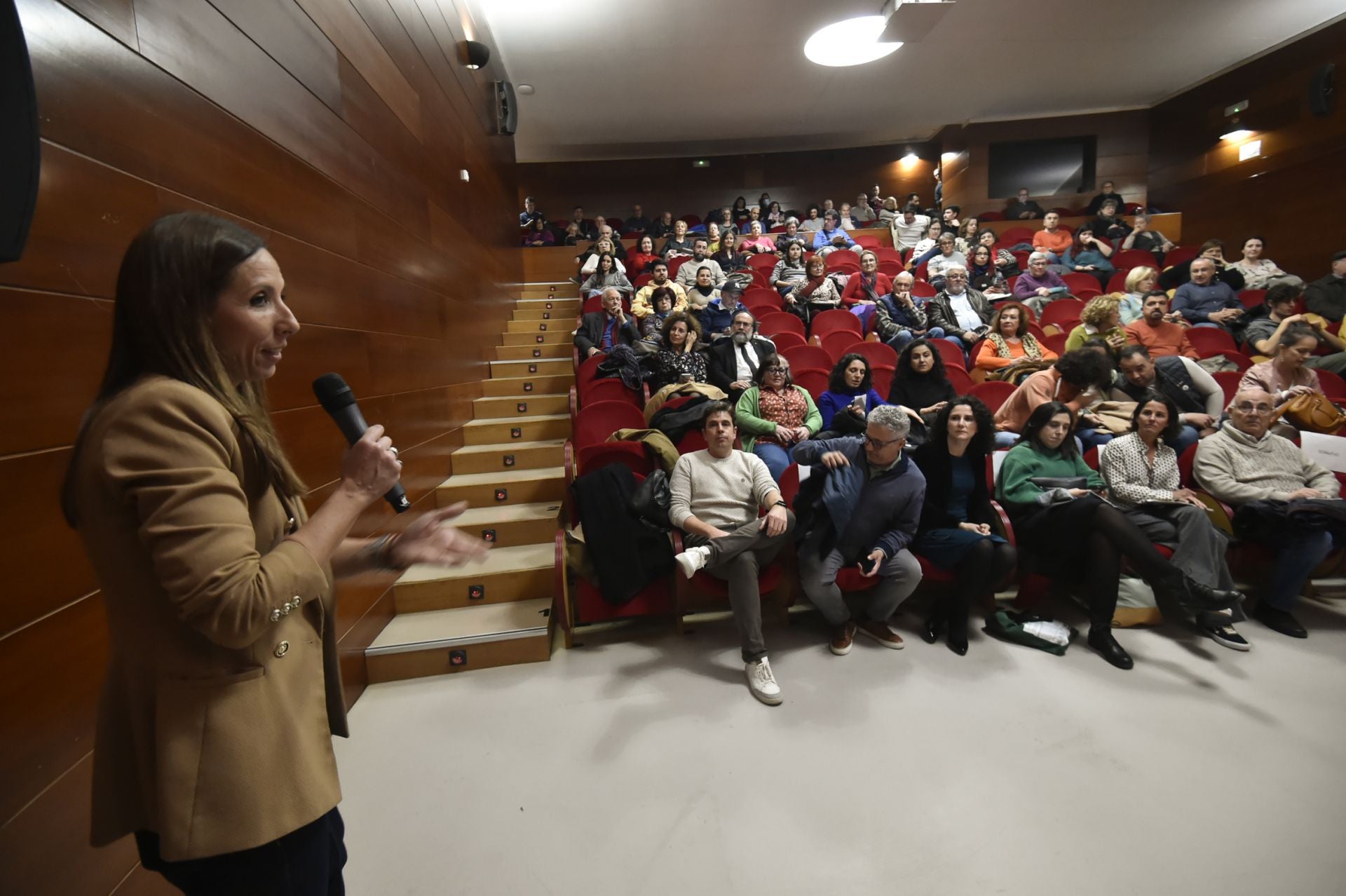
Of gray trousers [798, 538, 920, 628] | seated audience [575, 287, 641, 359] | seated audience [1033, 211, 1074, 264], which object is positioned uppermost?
seated audience [1033, 211, 1074, 264]

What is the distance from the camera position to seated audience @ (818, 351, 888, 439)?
2.81 m

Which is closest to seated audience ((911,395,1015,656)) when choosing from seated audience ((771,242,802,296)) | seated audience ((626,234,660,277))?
seated audience ((771,242,802,296))

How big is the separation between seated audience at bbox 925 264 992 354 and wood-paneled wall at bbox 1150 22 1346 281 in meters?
3.72

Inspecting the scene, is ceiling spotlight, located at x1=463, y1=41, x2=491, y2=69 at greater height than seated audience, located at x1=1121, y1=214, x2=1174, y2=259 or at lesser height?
greater

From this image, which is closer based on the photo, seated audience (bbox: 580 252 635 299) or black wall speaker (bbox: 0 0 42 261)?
black wall speaker (bbox: 0 0 42 261)

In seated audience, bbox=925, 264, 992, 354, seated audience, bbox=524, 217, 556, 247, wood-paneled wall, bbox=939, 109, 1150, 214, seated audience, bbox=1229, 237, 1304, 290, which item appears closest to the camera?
seated audience, bbox=925, 264, 992, 354

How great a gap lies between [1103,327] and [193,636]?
167 inches

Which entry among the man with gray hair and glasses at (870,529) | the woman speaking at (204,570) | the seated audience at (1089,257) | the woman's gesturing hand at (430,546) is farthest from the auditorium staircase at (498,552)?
the seated audience at (1089,257)

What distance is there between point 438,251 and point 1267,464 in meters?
3.92

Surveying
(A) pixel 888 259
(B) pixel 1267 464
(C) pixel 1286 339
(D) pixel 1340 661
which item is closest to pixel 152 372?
(D) pixel 1340 661

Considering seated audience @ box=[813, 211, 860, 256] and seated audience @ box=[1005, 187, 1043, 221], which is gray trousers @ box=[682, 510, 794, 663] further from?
seated audience @ box=[1005, 187, 1043, 221]

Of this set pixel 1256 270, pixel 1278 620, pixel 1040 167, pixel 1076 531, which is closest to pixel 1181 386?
pixel 1278 620

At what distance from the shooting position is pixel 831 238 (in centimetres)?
669

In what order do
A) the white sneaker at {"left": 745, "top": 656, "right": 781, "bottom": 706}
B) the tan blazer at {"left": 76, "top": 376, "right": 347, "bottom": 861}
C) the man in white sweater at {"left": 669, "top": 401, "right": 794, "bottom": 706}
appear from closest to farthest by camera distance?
the tan blazer at {"left": 76, "top": 376, "right": 347, "bottom": 861} < the white sneaker at {"left": 745, "top": 656, "right": 781, "bottom": 706} < the man in white sweater at {"left": 669, "top": 401, "right": 794, "bottom": 706}
